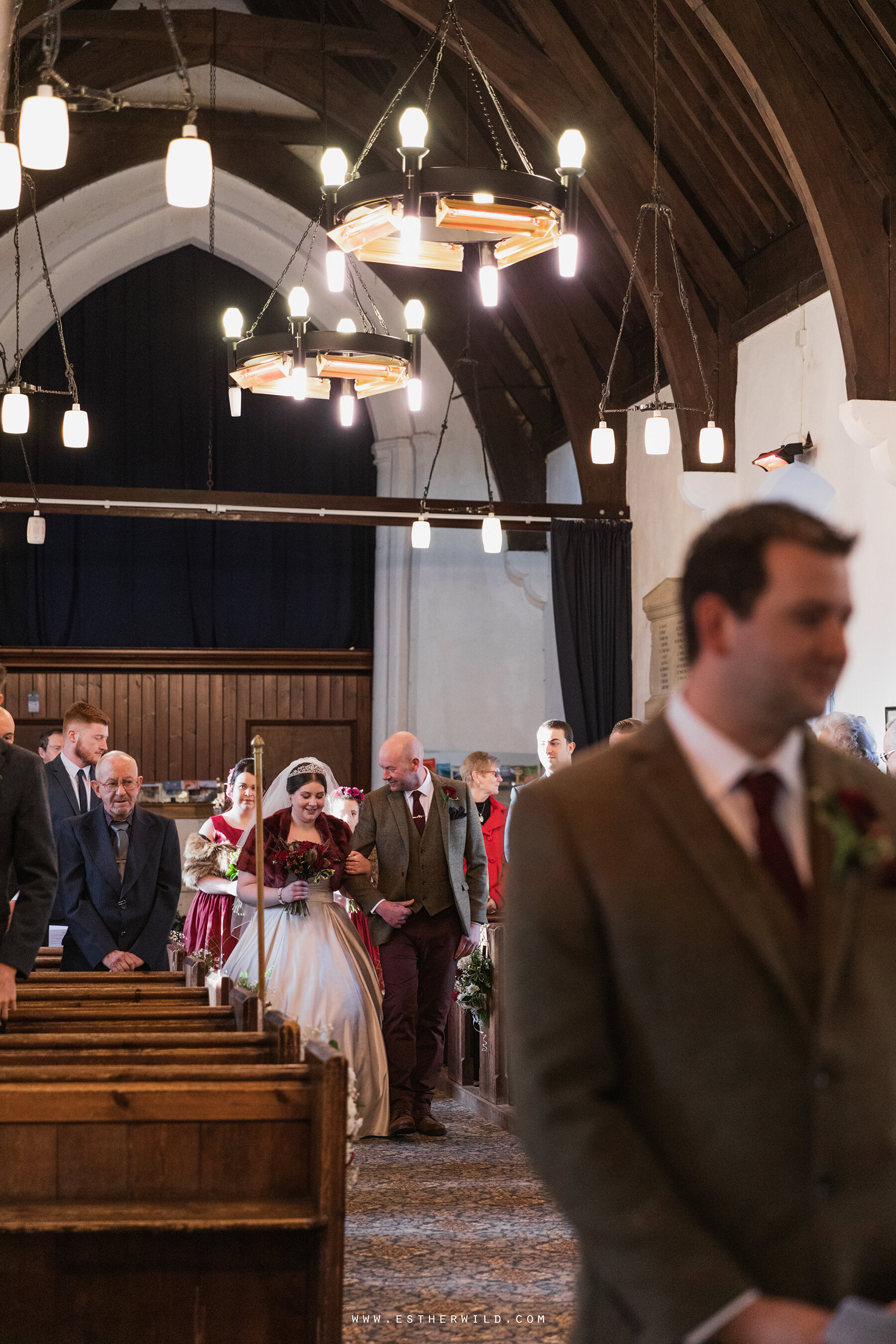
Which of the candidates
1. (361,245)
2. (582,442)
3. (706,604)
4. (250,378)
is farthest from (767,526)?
(582,442)

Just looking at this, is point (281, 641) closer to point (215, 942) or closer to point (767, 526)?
point (215, 942)

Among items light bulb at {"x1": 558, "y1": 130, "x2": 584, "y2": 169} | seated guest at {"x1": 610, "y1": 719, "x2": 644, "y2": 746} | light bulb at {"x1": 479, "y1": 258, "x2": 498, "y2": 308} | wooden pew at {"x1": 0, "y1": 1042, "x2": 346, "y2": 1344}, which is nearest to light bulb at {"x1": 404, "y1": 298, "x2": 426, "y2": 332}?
light bulb at {"x1": 479, "y1": 258, "x2": 498, "y2": 308}

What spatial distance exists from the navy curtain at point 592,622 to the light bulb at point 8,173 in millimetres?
7070

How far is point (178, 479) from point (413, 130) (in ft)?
27.6

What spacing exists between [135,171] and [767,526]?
12.1 metres

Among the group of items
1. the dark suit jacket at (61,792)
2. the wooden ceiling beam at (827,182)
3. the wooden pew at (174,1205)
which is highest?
the wooden ceiling beam at (827,182)

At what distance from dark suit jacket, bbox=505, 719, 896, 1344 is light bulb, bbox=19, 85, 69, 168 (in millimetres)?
3277

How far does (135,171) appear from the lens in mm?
12344

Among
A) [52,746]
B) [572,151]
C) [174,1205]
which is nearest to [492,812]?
[52,746]

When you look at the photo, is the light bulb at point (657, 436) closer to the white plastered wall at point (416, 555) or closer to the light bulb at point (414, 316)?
the light bulb at point (414, 316)

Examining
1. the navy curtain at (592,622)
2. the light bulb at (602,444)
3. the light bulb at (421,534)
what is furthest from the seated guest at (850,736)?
the navy curtain at (592,622)

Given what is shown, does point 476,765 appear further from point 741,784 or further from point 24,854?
point 741,784

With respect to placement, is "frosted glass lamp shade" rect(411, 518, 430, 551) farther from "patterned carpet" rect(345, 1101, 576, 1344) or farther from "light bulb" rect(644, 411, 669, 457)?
"patterned carpet" rect(345, 1101, 576, 1344)

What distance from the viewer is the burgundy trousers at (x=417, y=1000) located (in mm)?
6273
